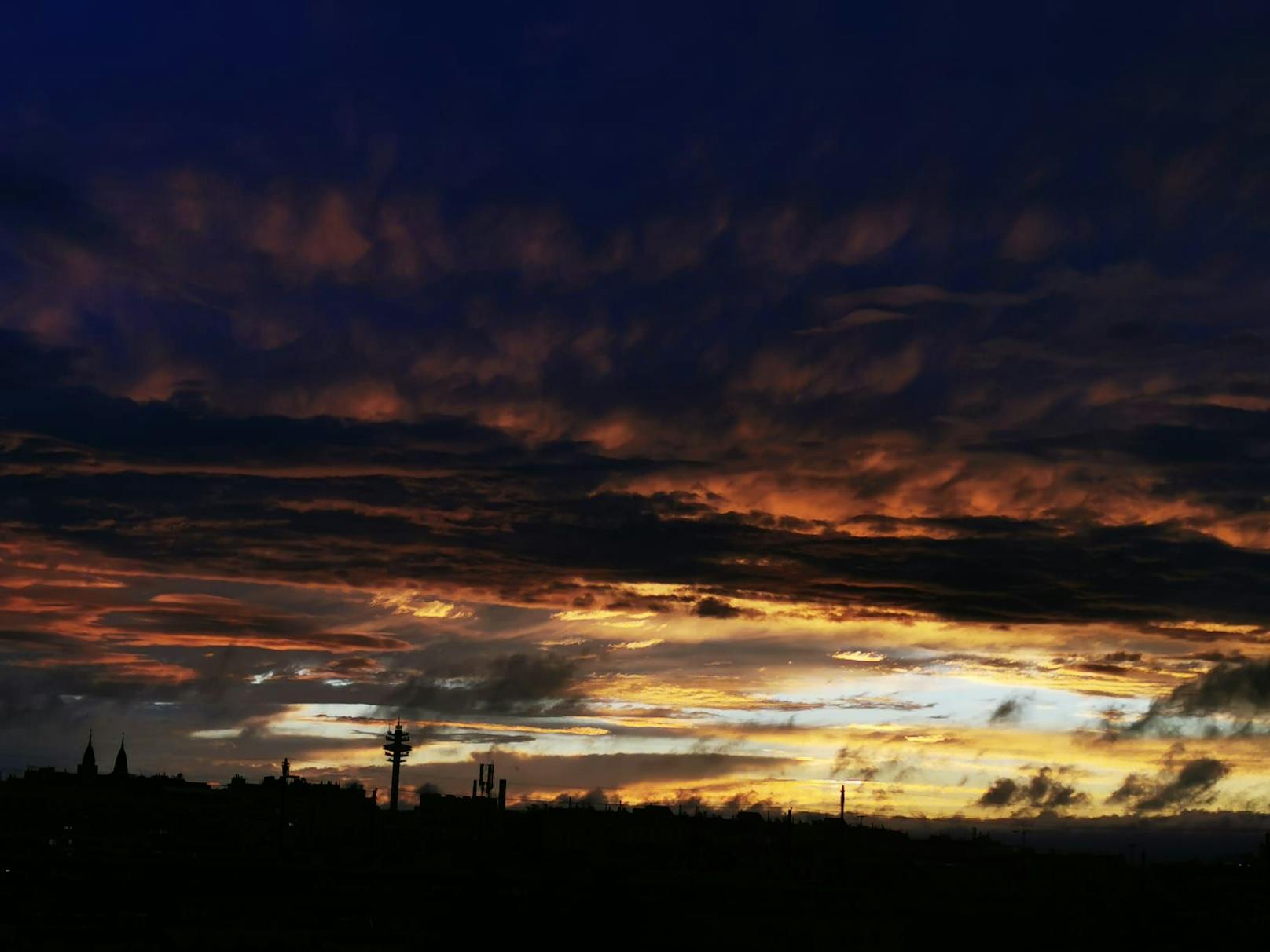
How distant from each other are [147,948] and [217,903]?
1631cm

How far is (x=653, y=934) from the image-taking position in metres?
65.9

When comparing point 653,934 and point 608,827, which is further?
point 608,827

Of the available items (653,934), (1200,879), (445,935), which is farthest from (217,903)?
(1200,879)

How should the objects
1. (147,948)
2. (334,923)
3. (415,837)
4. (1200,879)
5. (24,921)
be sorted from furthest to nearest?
(415,837) → (1200,879) → (334,923) → (24,921) → (147,948)

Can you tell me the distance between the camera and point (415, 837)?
12912cm

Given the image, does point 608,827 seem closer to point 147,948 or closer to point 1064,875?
point 1064,875

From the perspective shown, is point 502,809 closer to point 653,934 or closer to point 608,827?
point 608,827

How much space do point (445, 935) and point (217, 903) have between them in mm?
14239

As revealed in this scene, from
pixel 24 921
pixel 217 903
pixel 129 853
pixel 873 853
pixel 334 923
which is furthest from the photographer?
pixel 873 853

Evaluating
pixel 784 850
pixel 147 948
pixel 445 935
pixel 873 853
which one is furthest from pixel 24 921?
pixel 873 853

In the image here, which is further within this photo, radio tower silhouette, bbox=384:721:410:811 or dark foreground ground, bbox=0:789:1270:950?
radio tower silhouette, bbox=384:721:410:811

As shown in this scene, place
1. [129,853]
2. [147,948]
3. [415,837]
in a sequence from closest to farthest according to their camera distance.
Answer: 1. [147,948]
2. [129,853]
3. [415,837]

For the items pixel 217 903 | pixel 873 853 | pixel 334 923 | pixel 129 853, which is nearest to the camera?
pixel 334 923

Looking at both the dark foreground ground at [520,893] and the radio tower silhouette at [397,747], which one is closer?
the dark foreground ground at [520,893]
